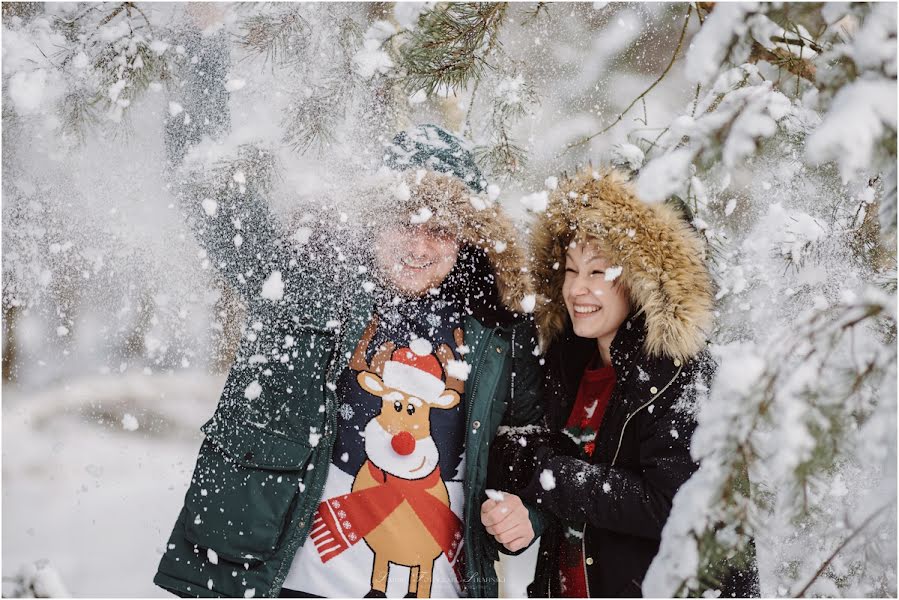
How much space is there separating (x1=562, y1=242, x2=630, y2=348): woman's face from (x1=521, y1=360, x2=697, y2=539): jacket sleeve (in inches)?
10.7

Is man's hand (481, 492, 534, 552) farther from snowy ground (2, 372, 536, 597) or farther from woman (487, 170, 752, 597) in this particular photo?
snowy ground (2, 372, 536, 597)

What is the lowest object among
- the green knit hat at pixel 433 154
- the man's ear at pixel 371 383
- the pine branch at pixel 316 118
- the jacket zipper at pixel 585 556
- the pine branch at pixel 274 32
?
the jacket zipper at pixel 585 556

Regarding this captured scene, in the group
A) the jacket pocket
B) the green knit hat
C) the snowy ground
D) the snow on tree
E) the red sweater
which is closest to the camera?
the snow on tree

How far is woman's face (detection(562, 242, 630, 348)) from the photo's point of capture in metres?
1.90

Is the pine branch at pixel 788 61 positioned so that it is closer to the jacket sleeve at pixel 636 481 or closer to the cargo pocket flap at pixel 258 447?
the jacket sleeve at pixel 636 481

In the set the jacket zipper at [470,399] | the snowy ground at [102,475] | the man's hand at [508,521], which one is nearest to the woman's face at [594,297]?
the jacket zipper at [470,399]

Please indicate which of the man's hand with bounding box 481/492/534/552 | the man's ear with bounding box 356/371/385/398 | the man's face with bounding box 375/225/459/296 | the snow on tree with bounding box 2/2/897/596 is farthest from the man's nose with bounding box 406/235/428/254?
the man's hand with bounding box 481/492/534/552

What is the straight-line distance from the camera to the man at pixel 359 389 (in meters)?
1.84

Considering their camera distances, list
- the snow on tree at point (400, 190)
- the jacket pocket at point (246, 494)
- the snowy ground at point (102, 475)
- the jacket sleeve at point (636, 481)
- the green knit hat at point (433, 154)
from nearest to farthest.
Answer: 1. the snow on tree at point (400, 190)
2. the jacket sleeve at point (636, 481)
3. the jacket pocket at point (246, 494)
4. the green knit hat at point (433, 154)
5. the snowy ground at point (102, 475)

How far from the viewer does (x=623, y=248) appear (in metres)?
1.83

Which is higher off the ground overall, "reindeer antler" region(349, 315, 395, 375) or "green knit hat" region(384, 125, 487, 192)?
"green knit hat" region(384, 125, 487, 192)

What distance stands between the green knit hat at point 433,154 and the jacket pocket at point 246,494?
0.96 meters

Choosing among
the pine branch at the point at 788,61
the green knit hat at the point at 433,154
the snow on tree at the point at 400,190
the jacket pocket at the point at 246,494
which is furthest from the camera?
the green knit hat at the point at 433,154

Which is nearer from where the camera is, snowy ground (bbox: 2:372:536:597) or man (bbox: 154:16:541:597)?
Answer: man (bbox: 154:16:541:597)
